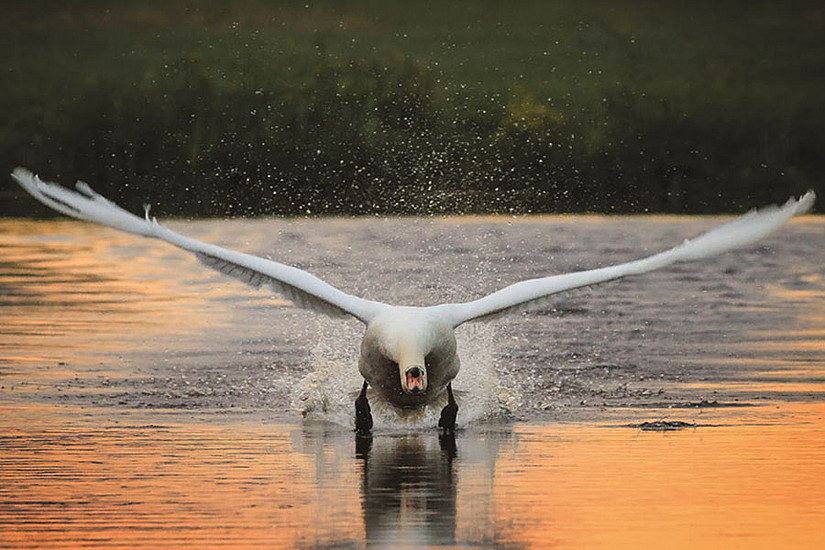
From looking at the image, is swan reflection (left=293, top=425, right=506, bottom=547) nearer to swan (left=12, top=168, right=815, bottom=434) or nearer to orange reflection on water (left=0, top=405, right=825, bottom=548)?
orange reflection on water (left=0, top=405, right=825, bottom=548)

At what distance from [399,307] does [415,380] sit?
4.54 feet

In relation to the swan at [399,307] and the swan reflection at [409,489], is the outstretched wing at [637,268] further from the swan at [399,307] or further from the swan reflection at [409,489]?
the swan reflection at [409,489]

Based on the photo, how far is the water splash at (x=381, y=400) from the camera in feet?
60.9

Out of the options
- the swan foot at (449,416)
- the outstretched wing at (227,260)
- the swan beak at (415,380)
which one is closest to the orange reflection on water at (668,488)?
the swan foot at (449,416)

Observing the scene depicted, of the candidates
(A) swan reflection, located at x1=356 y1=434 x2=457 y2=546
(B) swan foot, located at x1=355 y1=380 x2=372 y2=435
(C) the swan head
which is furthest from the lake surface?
(C) the swan head

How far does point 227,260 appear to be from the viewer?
18.7 m

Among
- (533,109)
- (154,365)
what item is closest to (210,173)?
(533,109)

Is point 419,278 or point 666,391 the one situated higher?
point 419,278

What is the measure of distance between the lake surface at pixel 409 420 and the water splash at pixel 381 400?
0.03m

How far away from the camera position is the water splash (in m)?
18.6

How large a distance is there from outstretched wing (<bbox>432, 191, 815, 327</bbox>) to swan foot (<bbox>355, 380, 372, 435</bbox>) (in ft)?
3.04

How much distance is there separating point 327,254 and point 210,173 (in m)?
22.6

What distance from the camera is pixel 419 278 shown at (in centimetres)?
3033

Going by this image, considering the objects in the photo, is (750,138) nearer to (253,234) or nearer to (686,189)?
(686,189)
